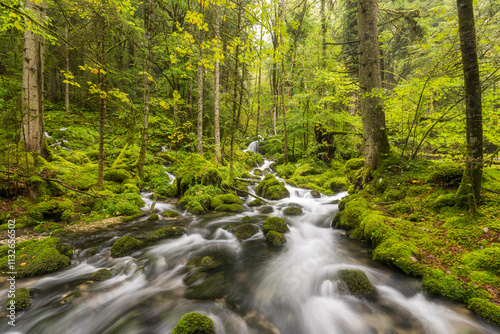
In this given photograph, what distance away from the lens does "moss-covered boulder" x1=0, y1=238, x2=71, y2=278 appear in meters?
3.78

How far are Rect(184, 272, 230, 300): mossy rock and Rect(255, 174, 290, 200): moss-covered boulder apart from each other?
5.64 metres

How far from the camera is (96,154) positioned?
10.6 metres

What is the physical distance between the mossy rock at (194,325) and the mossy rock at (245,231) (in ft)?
10.1

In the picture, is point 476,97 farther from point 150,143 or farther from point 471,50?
point 150,143

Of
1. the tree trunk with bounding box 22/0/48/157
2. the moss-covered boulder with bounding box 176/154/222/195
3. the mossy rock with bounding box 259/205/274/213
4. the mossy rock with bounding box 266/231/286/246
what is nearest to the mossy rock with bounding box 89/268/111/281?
the mossy rock with bounding box 266/231/286/246

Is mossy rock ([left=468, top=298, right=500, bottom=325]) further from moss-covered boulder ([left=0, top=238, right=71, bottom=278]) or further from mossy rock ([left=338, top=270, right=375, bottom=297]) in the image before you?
moss-covered boulder ([left=0, top=238, right=71, bottom=278])

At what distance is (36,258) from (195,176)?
5686 mm

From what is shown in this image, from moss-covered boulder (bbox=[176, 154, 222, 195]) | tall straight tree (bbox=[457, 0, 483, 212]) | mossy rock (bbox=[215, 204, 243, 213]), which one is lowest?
mossy rock (bbox=[215, 204, 243, 213])

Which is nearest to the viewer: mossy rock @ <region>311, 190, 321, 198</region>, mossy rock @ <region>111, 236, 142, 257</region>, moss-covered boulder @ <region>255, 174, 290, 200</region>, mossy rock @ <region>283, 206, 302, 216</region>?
mossy rock @ <region>111, 236, 142, 257</region>

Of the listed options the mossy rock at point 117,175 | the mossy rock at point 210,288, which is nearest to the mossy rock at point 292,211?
the mossy rock at point 210,288

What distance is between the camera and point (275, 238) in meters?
5.64

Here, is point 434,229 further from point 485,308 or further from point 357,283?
point 357,283

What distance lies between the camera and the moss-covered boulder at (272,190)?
31.4 ft

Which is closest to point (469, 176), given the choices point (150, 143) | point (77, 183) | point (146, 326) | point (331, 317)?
point (331, 317)
